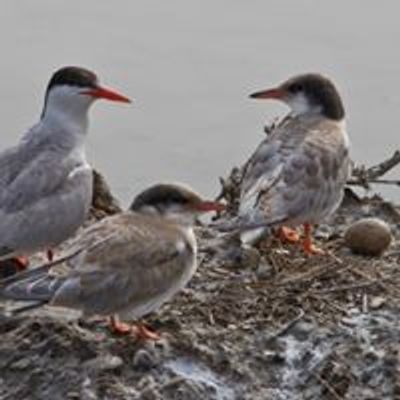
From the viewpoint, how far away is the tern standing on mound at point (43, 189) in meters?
6.18

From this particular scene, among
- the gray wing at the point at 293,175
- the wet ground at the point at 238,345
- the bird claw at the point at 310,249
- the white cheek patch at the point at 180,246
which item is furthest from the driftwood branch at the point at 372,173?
the white cheek patch at the point at 180,246

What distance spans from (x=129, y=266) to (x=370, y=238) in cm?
166

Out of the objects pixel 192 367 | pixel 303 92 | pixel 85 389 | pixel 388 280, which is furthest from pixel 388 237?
pixel 85 389

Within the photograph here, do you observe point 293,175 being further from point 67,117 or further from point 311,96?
point 67,117

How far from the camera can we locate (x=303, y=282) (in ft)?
19.9

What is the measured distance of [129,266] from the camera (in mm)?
5324

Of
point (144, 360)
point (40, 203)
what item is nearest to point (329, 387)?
point (144, 360)

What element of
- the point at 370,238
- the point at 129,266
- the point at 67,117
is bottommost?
the point at 370,238

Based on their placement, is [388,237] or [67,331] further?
[388,237]

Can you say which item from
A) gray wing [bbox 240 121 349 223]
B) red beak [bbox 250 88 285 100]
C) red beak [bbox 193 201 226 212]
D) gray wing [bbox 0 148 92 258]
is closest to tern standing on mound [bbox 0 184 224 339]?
red beak [bbox 193 201 226 212]

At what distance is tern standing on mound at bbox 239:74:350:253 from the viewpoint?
645 cm

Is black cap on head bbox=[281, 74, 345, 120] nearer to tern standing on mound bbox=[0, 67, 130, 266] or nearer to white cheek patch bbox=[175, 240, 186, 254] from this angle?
tern standing on mound bbox=[0, 67, 130, 266]

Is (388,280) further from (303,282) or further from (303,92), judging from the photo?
(303,92)

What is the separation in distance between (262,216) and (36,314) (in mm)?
1320
